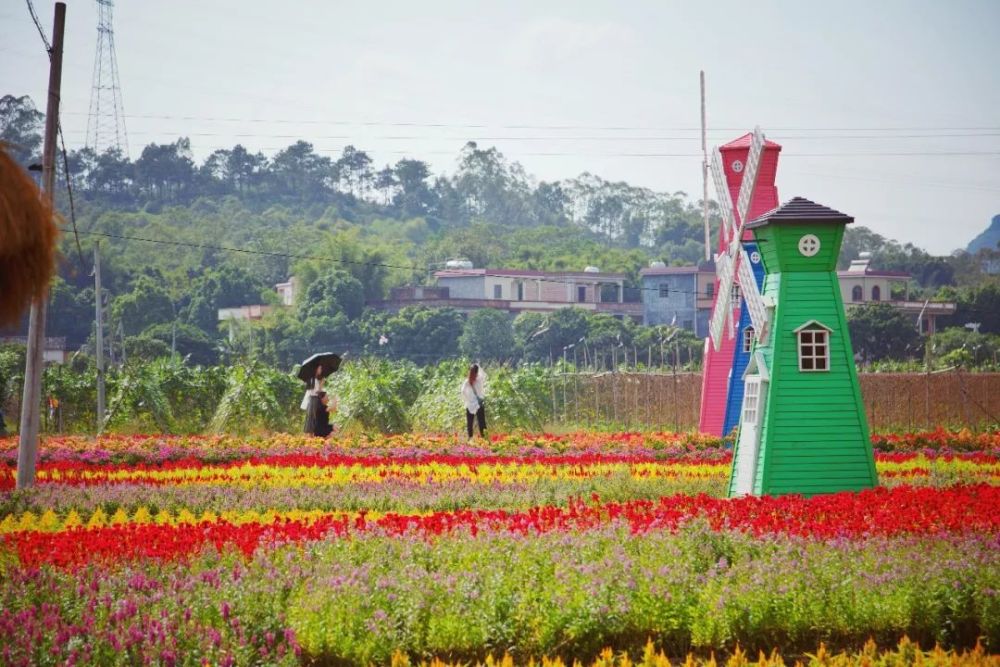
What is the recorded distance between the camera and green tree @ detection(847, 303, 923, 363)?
52625mm

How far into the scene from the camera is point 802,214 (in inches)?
571

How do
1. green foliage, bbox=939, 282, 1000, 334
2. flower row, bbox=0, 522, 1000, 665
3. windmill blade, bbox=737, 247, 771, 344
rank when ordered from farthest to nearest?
green foliage, bbox=939, 282, 1000, 334 → windmill blade, bbox=737, 247, 771, 344 → flower row, bbox=0, 522, 1000, 665

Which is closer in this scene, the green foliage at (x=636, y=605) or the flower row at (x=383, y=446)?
the green foliage at (x=636, y=605)

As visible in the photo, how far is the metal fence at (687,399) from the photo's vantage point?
2962 centimetres

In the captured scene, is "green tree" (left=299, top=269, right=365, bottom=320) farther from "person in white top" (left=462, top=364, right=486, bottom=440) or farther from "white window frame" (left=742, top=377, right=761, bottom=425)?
"white window frame" (left=742, top=377, right=761, bottom=425)

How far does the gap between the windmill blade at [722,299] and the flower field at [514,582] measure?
882 centimetres

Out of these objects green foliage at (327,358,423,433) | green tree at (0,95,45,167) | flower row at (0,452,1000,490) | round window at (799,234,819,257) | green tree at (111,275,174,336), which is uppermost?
green tree at (0,95,45,167)

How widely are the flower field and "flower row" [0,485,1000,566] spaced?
0.03m

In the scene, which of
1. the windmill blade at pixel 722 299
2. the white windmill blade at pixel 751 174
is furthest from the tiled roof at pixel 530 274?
the white windmill blade at pixel 751 174

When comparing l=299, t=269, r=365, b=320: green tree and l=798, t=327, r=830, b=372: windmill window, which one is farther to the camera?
l=299, t=269, r=365, b=320: green tree

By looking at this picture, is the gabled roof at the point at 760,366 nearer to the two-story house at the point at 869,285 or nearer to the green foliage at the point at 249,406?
the green foliage at the point at 249,406

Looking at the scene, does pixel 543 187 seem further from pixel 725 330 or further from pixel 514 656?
pixel 514 656

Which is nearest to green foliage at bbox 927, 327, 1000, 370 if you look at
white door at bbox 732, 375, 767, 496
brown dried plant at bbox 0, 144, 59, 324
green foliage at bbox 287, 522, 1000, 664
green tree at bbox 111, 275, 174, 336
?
white door at bbox 732, 375, 767, 496

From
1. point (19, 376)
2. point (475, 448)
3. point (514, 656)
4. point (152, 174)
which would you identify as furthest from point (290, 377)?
point (152, 174)
